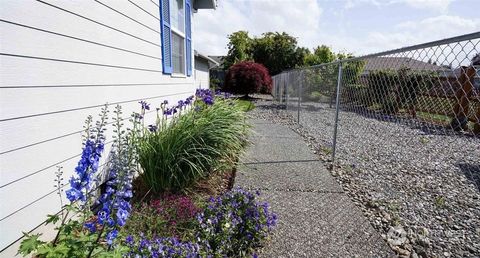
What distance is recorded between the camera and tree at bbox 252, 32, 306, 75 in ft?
75.2

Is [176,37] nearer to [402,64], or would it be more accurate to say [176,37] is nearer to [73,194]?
[402,64]

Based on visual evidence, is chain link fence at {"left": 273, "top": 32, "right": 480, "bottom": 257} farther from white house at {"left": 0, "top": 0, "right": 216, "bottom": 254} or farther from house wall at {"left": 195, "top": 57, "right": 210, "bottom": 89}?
house wall at {"left": 195, "top": 57, "right": 210, "bottom": 89}

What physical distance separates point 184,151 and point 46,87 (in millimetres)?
1395

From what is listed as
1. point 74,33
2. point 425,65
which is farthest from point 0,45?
point 425,65

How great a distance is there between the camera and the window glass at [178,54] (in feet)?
16.0

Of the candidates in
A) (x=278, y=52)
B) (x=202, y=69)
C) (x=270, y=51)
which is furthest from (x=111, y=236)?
(x=270, y=51)

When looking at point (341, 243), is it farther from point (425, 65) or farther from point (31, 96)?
point (31, 96)

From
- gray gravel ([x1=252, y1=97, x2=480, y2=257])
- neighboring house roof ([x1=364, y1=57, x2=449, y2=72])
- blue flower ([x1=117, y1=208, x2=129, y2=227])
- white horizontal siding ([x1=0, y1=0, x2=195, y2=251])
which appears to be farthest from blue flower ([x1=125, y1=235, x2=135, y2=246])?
neighboring house roof ([x1=364, y1=57, x2=449, y2=72])

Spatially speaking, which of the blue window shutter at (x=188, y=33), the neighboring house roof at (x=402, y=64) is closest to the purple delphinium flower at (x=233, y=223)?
the neighboring house roof at (x=402, y=64)

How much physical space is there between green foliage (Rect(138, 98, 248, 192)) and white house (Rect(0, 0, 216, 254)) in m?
0.56

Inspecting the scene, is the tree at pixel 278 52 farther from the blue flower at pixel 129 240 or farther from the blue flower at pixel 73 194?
the blue flower at pixel 73 194

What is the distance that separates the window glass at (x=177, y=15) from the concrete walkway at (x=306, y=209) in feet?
8.34

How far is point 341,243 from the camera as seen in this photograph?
212cm

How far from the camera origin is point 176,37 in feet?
16.3
